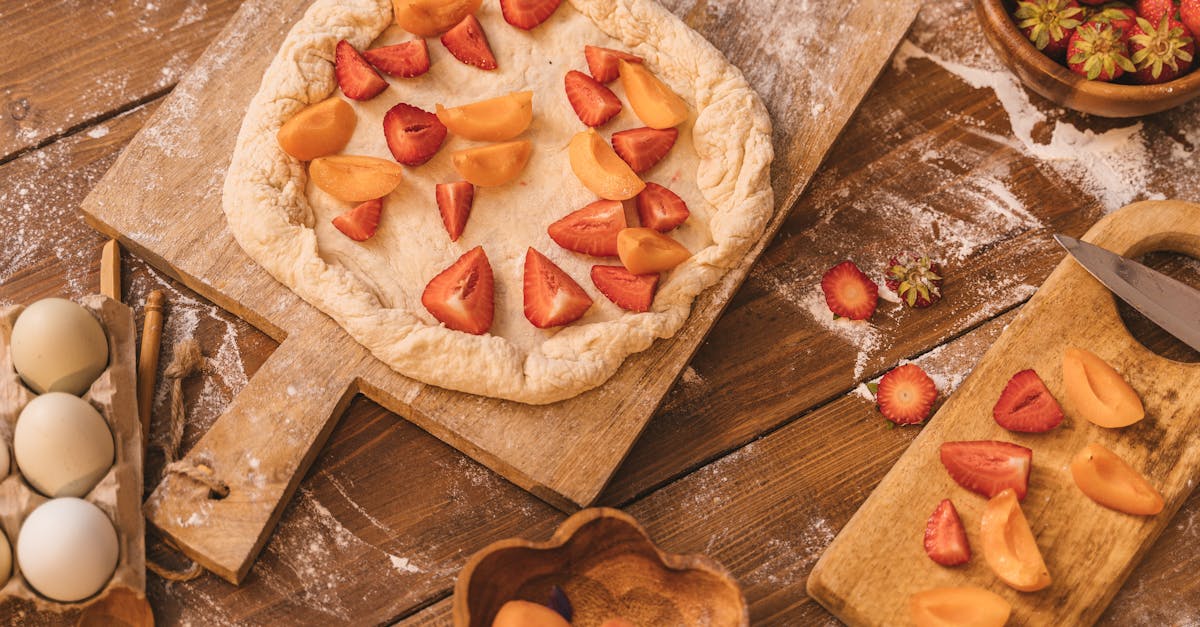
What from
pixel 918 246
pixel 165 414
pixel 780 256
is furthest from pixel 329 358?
pixel 918 246

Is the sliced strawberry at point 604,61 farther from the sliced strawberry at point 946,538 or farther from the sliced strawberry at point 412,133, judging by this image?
the sliced strawberry at point 946,538

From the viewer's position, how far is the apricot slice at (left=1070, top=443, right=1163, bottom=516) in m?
2.30

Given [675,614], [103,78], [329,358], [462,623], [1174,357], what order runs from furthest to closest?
[103,78] < [1174,357] < [329,358] < [675,614] < [462,623]

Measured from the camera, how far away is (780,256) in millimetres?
2688

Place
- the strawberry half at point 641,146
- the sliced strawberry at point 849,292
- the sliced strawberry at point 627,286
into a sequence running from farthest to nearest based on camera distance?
the sliced strawberry at point 849,292 → the strawberry half at point 641,146 → the sliced strawberry at point 627,286

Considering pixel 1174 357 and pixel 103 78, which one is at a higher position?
pixel 1174 357

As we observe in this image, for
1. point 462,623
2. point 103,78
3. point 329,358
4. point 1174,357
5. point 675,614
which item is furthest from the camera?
point 103,78

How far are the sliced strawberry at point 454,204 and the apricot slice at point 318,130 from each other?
27 cm

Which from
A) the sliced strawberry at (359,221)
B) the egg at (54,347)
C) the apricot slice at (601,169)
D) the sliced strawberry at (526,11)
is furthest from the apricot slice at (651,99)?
the egg at (54,347)

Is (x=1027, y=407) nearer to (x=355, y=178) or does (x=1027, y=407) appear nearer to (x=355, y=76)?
(x=355, y=178)

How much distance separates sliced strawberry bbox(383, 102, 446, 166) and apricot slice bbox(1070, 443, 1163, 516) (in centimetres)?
163

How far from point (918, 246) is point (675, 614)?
115 centimetres

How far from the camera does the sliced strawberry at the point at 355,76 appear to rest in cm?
252

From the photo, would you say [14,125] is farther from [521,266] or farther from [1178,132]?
[1178,132]
